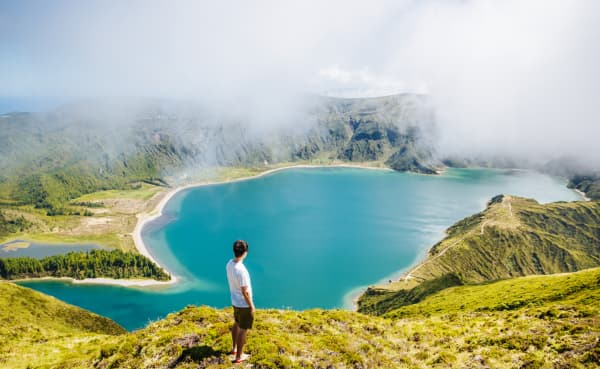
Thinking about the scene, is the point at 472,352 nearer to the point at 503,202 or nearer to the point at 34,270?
the point at 34,270

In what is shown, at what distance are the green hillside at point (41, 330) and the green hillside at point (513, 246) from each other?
237 feet

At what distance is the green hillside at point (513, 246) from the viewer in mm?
123562

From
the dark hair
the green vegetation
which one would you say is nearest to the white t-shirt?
the dark hair

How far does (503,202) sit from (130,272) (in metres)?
193

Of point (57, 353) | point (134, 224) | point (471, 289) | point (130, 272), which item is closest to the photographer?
point (57, 353)

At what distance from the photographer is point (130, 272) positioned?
126438 mm

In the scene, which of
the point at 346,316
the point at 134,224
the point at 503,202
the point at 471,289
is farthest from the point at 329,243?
the point at 346,316

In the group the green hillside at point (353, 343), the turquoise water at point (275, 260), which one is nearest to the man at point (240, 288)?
the green hillside at point (353, 343)

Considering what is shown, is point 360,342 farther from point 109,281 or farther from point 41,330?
point 109,281

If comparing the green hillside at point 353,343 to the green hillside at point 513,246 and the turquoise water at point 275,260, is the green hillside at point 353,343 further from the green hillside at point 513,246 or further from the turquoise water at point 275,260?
the green hillside at point 513,246

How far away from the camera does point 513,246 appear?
138625mm

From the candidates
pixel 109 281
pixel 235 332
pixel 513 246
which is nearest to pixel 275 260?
pixel 109 281

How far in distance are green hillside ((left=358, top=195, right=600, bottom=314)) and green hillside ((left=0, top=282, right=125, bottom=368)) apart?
7213 cm

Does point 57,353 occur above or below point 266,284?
above
